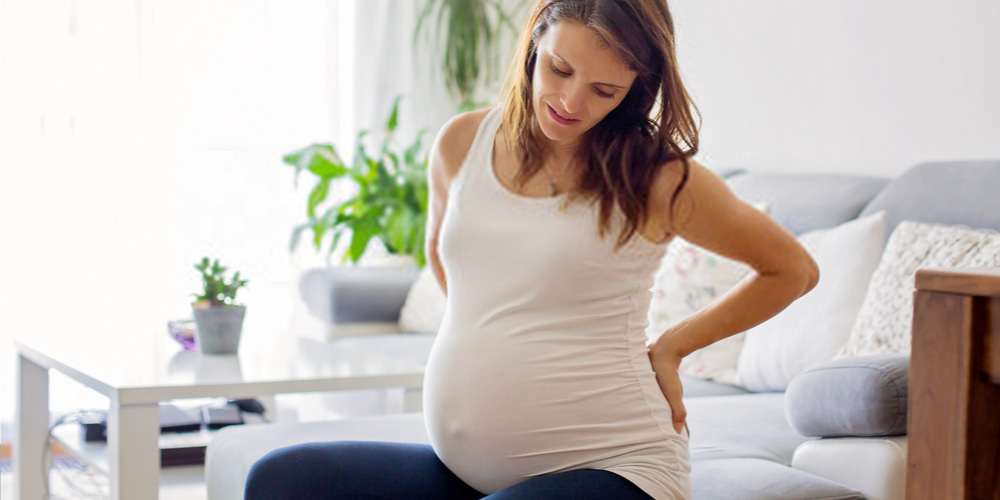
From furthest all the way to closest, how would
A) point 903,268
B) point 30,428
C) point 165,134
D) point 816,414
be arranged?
point 165,134 → point 30,428 → point 903,268 → point 816,414

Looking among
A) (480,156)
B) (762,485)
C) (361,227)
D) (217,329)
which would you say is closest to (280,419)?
(361,227)

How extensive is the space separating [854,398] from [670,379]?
0.42 metres

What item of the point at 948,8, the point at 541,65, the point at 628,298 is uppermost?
the point at 948,8

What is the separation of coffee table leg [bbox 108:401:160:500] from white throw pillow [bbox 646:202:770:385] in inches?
43.8

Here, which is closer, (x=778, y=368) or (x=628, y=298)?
(x=628, y=298)

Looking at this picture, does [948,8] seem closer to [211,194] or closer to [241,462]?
[241,462]

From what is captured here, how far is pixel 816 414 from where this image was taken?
155 centimetres

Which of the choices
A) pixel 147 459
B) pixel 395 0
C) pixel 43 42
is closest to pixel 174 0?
pixel 43 42

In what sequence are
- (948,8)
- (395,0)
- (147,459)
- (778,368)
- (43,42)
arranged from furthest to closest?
(395,0)
(43,42)
(948,8)
(778,368)
(147,459)

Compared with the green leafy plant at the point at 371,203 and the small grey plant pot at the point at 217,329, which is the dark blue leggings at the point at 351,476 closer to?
the small grey plant pot at the point at 217,329

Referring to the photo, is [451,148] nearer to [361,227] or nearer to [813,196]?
[813,196]

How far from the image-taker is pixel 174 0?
146 inches

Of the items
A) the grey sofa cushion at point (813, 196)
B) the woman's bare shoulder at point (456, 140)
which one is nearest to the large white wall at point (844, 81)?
the grey sofa cushion at point (813, 196)

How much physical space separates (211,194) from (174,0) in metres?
0.68
